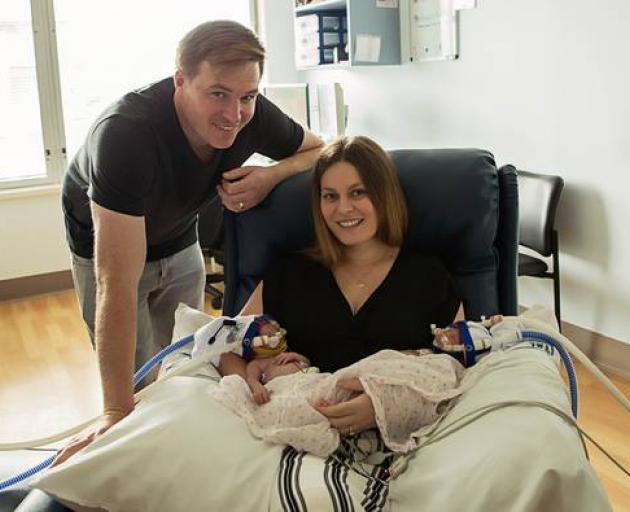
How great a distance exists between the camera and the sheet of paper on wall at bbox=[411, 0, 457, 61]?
3.37 meters

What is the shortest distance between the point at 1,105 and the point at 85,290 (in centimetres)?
265

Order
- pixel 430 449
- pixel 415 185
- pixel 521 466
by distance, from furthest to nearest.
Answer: pixel 415 185 → pixel 430 449 → pixel 521 466

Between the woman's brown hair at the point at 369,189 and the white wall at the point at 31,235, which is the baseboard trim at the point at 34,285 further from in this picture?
the woman's brown hair at the point at 369,189

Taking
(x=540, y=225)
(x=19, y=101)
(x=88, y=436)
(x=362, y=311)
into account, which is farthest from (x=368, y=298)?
(x=19, y=101)

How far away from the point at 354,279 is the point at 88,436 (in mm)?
681

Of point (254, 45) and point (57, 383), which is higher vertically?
point (254, 45)

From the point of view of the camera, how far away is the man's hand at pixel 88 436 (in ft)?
3.96

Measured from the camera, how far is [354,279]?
168 centimetres

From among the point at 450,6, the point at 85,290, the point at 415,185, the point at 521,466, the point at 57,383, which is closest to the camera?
the point at 521,466

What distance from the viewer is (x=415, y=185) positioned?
1.67 metres

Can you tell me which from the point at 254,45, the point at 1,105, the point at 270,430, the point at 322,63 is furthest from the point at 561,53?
the point at 1,105

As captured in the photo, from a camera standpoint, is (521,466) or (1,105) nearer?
(521,466)

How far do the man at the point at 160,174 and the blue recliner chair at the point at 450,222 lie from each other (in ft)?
0.22

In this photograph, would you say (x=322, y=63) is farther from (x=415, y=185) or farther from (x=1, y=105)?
(x=415, y=185)
